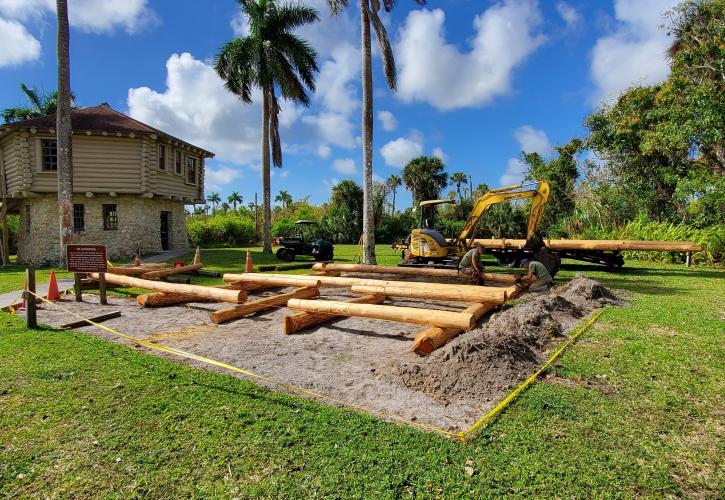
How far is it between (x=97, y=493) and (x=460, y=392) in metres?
3.12

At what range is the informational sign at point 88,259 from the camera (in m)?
8.28

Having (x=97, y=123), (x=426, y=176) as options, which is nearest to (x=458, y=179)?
(x=426, y=176)

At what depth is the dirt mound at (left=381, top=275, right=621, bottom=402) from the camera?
4051 millimetres

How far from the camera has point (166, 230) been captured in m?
22.8

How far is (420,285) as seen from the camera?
7168 millimetres

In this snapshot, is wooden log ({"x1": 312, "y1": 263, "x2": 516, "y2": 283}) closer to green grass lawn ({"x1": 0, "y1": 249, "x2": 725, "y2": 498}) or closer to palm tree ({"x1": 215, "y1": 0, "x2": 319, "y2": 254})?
green grass lawn ({"x1": 0, "y1": 249, "x2": 725, "y2": 498})

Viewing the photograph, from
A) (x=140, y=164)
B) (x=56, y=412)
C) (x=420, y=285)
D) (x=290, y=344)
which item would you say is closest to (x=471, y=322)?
(x=420, y=285)

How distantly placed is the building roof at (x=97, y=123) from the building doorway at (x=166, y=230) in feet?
14.5

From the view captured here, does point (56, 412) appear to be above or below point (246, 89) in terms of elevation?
below

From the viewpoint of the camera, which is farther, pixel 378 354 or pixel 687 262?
pixel 687 262

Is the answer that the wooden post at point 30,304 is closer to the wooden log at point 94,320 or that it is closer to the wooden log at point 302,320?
the wooden log at point 94,320

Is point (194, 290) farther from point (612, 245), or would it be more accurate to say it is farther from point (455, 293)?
point (612, 245)

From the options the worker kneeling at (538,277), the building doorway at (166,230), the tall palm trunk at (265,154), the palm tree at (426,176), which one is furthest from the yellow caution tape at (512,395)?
the palm tree at (426,176)

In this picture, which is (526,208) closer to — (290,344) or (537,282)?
(537,282)
